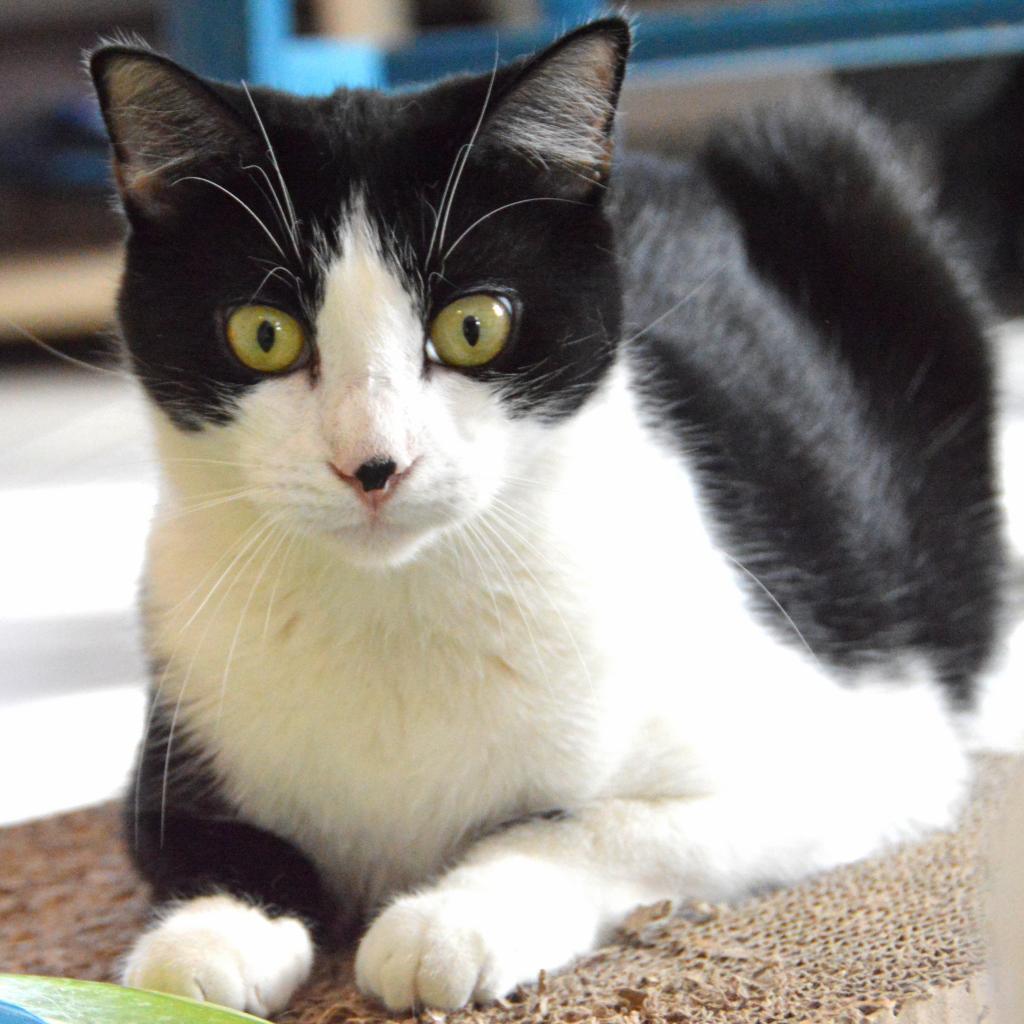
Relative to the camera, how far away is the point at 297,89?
204cm

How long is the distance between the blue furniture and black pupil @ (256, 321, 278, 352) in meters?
1.16

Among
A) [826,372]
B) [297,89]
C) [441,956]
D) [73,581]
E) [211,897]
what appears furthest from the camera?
[73,581]

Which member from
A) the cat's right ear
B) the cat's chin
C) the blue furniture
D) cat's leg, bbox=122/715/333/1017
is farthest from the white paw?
the blue furniture

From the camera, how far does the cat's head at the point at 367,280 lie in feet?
3.60

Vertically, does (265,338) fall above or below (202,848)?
above

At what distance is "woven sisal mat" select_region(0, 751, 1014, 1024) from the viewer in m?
1.08

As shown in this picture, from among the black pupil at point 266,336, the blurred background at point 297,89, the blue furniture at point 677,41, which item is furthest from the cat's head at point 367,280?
the blue furniture at point 677,41

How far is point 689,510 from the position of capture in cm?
142

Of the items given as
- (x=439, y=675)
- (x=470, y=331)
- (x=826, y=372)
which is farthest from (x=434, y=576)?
(x=826, y=372)

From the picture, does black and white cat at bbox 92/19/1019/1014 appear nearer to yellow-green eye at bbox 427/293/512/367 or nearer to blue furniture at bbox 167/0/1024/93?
yellow-green eye at bbox 427/293/512/367

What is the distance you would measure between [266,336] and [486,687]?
34cm

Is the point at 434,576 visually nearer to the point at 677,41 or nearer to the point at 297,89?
the point at 297,89

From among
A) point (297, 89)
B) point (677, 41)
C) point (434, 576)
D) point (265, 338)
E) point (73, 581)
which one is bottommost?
point (73, 581)

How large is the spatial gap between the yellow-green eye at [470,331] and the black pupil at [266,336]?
119 millimetres
